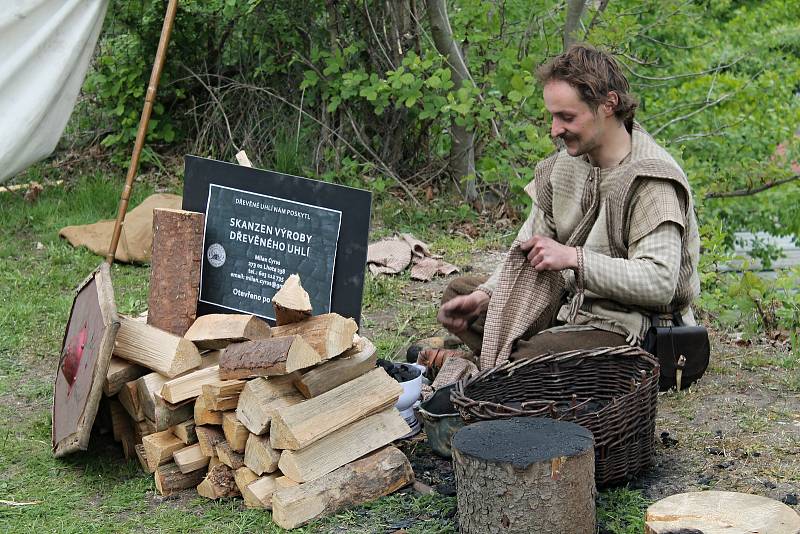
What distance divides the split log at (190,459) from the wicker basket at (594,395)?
1.05 meters

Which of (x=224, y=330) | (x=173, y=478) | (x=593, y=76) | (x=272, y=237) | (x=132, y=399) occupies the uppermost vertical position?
(x=593, y=76)

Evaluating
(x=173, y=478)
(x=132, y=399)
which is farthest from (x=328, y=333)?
(x=132, y=399)

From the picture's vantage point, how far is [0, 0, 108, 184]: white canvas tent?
7.52 meters

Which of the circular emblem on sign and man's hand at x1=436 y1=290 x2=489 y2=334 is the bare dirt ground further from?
the circular emblem on sign

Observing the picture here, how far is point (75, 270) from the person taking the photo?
278 inches

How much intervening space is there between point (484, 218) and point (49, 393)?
168 inches

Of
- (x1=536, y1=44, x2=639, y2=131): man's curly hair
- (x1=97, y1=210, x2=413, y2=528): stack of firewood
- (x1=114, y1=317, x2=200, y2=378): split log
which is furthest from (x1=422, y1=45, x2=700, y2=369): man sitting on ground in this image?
(x1=114, y1=317, x2=200, y2=378): split log

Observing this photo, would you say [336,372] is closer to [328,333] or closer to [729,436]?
[328,333]

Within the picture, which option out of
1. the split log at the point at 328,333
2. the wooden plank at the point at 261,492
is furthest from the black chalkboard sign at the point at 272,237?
the wooden plank at the point at 261,492

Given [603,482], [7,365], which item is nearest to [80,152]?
[7,365]

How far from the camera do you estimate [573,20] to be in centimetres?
746

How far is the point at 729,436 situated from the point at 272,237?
6.96 feet

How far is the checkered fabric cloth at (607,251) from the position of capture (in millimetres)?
3760

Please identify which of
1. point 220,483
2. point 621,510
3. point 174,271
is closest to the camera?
point 621,510
